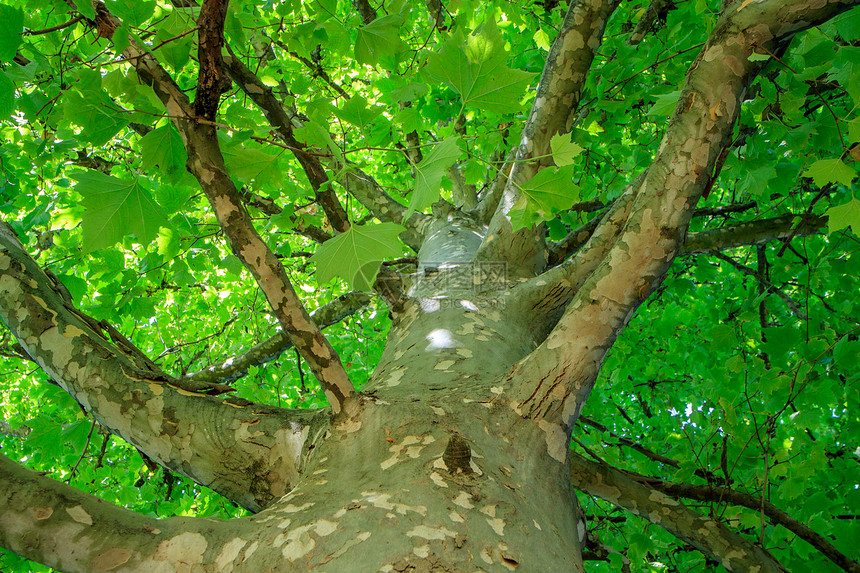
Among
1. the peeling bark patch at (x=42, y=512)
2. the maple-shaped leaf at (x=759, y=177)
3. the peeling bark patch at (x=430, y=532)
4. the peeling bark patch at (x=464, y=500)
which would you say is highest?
the maple-shaped leaf at (x=759, y=177)

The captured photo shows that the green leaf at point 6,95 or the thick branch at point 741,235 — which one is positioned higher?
the thick branch at point 741,235

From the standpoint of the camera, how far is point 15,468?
973 mm

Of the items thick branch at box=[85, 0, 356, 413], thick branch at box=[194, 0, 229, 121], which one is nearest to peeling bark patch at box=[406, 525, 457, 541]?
thick branch at box=[85, 0, 356, 413]

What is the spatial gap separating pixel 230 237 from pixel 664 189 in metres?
1.09

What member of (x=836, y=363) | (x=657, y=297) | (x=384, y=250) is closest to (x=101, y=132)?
(x=384, y=250)

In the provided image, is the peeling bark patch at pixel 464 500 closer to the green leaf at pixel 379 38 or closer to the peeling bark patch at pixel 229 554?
the peeling bark patch at pixel 229 554

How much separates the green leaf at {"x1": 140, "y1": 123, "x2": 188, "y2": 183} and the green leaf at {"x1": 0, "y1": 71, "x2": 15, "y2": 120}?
46 centimetres

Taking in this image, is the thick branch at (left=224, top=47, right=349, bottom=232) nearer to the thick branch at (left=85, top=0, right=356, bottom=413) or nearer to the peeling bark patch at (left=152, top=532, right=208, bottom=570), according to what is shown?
the thick branch at (left=85, top=0, right=356, bottom=413)

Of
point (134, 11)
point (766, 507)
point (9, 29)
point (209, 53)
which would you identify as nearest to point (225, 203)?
point (209, 53)

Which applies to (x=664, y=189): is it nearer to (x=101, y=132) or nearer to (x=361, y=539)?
(x=361, y=539)

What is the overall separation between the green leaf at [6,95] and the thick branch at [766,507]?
238cm

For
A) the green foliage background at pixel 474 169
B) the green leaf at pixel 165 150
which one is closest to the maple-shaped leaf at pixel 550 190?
the green foliage background at pixel 474 169

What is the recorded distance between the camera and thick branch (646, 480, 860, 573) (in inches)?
66.9

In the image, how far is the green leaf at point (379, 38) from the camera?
166 cm
